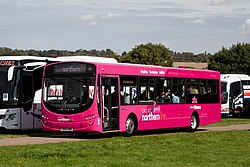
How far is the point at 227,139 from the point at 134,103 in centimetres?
422

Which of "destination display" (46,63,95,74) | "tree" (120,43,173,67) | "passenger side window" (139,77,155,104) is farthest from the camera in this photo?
"tree" (120,43,173,67)

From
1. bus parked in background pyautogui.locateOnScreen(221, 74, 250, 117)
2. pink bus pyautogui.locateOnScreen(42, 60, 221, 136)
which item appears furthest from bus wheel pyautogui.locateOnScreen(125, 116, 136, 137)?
bus parked in background pyautogui.locateOnScreen(221, 74, 250, 117)

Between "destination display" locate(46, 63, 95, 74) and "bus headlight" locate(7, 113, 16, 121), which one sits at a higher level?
"destination display" locate(46, 63, 95, 74)

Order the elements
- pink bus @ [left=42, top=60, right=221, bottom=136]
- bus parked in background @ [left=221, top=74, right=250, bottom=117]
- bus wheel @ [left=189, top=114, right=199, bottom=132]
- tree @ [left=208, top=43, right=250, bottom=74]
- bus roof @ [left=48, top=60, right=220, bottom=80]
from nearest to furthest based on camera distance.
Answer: pink bus @ [left=42, top=60, right=221, bottom=136] → bus roof @ [left=48, top=60, right=220, bottom=80] → bus wheel @ [left=189, top=114, right=199, bottom=132] → bus parked in background @ [left=221, top=74, right=250, bottom=117] → tree @ [left=208, top=43, right=250, bottom=74]

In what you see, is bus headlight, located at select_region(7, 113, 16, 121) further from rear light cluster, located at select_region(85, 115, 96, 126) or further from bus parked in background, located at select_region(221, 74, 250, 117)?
bus parked in background, located at select_region(221, 74, 250, 117)

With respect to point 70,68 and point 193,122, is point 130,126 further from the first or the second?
point 193,122

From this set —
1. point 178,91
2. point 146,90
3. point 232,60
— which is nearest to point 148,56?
point 232,60

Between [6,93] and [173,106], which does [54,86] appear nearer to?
[6,93]

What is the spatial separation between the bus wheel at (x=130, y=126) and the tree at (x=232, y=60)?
7918 cm

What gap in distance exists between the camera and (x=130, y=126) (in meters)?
24.6

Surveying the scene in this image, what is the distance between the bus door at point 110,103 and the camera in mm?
23109

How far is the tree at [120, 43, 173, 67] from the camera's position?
10544cm

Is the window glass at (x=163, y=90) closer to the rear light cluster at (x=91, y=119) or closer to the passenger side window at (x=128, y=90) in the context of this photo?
the passenger side window at (x=128, y=90)

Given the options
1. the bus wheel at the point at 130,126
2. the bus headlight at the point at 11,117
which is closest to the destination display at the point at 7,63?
the bus headlight at the point at 11,117
